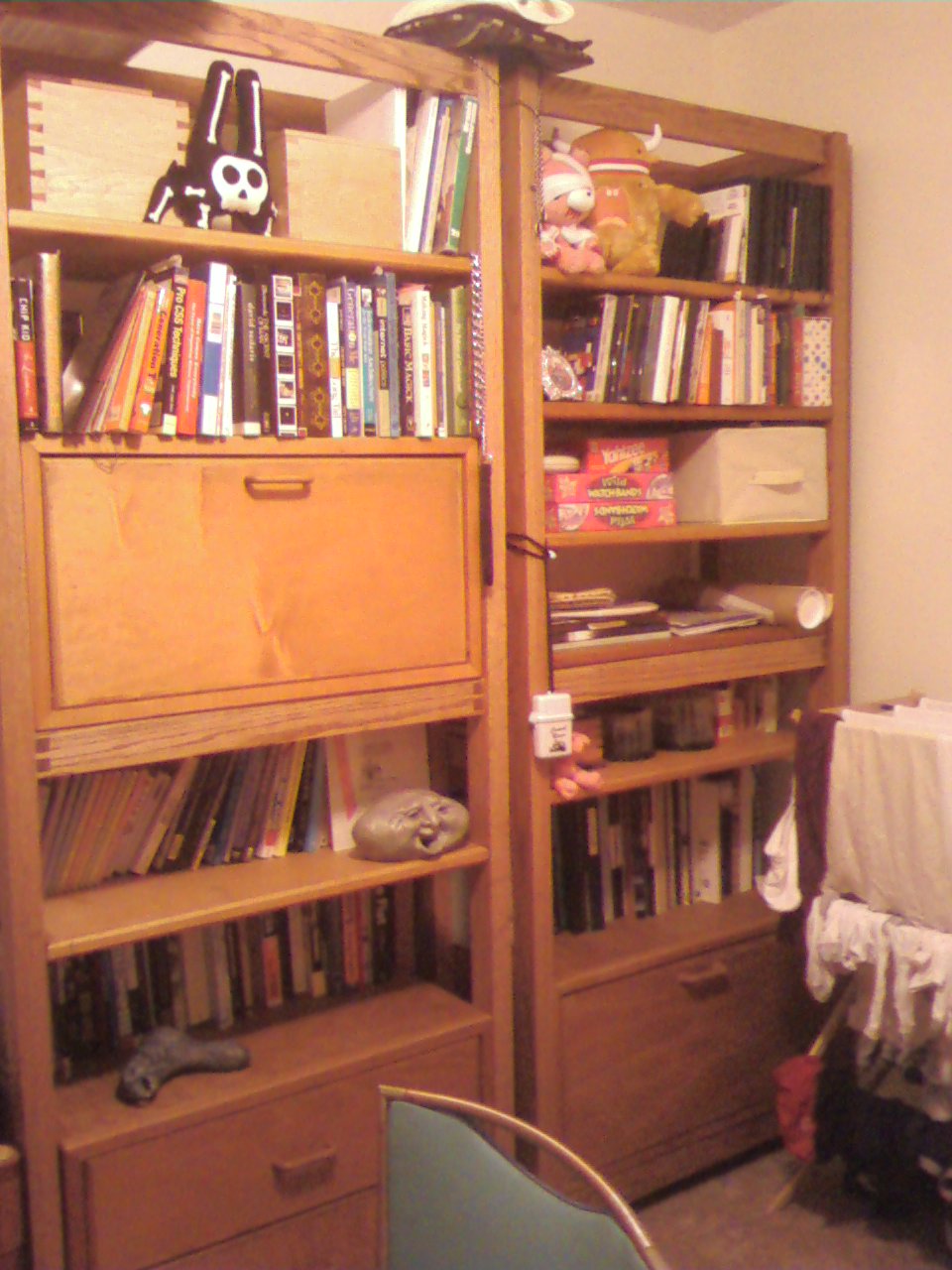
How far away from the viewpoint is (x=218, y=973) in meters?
1.98

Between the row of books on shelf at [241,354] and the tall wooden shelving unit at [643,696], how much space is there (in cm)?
21

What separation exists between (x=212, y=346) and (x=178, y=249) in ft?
0.48

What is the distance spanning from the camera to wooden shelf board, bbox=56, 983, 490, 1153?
5.45 ft

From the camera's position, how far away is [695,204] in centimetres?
221

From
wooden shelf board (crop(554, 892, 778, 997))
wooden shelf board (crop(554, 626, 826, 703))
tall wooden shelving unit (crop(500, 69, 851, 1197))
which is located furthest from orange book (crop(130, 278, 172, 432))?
wooden shelf board (crop(554, 892, 778, 997))

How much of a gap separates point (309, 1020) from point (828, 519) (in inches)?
55.2

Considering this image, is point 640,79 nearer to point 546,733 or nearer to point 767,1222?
point 546,733

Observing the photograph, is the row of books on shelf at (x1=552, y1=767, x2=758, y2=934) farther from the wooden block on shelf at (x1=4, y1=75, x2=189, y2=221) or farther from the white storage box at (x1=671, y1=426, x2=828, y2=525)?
the wooden block on shelf at (x1=4, y1=75, x2=189, y2=221)

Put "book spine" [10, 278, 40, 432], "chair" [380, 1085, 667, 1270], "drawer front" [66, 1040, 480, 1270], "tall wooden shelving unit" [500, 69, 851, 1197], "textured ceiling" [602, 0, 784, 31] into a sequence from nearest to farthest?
"chair" [380, 1085, 667, 1270]
"book spine" [10, 278, 40, 432]
"drawer front" [66, 1040, 480, 1270]
"tall wooden shelving unit" [500, 69, 851, 1197]
"textured ceiling" [602, 0, 784, 31]

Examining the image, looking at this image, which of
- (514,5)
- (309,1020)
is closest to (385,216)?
(514,5)

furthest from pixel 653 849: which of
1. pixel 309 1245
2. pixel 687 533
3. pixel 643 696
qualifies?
pixel 309 1245

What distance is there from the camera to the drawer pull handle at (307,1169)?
176cm

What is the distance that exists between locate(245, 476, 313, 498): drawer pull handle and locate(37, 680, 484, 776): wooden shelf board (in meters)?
0.30

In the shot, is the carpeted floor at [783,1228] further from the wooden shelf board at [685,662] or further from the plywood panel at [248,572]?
the plywood panel at [248,572]
